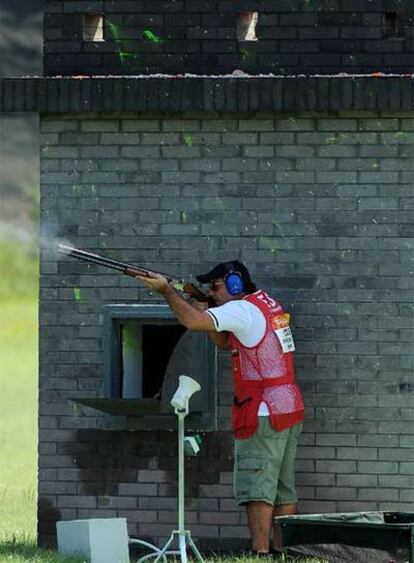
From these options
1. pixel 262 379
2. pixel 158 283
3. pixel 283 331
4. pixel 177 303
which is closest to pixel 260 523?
pixel 262 379

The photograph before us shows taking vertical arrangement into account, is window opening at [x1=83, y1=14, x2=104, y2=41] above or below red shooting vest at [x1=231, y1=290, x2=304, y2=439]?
above

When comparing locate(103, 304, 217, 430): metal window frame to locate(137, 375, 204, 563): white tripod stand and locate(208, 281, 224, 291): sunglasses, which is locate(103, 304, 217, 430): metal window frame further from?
locate(137, 375, 204, 563): white tripod stand

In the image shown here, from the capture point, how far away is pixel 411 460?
43.3 ft

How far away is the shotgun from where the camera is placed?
12.3 metres

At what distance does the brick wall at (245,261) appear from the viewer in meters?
13.2

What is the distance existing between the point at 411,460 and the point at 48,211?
2.92 meters

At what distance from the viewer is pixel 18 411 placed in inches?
1244

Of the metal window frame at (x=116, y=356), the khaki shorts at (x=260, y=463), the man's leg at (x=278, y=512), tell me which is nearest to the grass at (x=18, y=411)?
the man's leg at (x=278, y=512)

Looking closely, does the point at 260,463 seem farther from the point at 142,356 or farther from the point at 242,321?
the point at 142,356

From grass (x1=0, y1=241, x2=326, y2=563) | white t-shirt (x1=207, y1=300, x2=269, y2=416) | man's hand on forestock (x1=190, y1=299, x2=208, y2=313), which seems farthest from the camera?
grass (x1=0, y1=241, x2=326, y2=563)

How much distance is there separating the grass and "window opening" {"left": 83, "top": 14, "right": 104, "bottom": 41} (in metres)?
3.45

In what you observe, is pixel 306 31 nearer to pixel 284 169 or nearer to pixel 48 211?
pixel 284 169

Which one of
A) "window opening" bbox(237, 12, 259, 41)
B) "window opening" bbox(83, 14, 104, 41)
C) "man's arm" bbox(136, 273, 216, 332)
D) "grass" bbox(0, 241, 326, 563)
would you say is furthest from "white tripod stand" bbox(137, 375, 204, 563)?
"window opening" bbox(83, 14, 104, 41)

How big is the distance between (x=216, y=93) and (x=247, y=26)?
60cm
